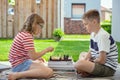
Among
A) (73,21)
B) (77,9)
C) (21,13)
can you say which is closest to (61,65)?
(21,13)

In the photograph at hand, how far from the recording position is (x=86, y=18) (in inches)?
221

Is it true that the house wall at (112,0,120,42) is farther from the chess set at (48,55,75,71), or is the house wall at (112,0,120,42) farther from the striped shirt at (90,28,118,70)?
the striped shirt at (90,28,118,70)

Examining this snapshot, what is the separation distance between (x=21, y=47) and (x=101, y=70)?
114cm

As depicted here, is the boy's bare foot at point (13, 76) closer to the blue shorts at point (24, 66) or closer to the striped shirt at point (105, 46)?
the blue shorts at point (24, 66)

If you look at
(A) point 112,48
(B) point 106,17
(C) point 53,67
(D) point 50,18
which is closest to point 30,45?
(C) point 53,67

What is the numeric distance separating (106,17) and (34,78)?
37566 mm

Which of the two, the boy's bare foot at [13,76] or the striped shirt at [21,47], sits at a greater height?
the striped shirt at [21,47]

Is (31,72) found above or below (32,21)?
below

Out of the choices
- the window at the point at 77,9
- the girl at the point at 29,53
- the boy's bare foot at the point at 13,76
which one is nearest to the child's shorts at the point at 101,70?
the girl at the point at 29,53

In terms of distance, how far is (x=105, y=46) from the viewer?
5402 mm

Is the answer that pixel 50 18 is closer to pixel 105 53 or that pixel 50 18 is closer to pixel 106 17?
pixel 105 53

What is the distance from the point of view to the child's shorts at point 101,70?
5.47m

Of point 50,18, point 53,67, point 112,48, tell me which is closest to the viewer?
point 112,48

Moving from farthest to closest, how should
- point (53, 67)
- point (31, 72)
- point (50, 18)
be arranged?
1. point (50, 18)
2. point (53, 67)
3. point (31, 72)
